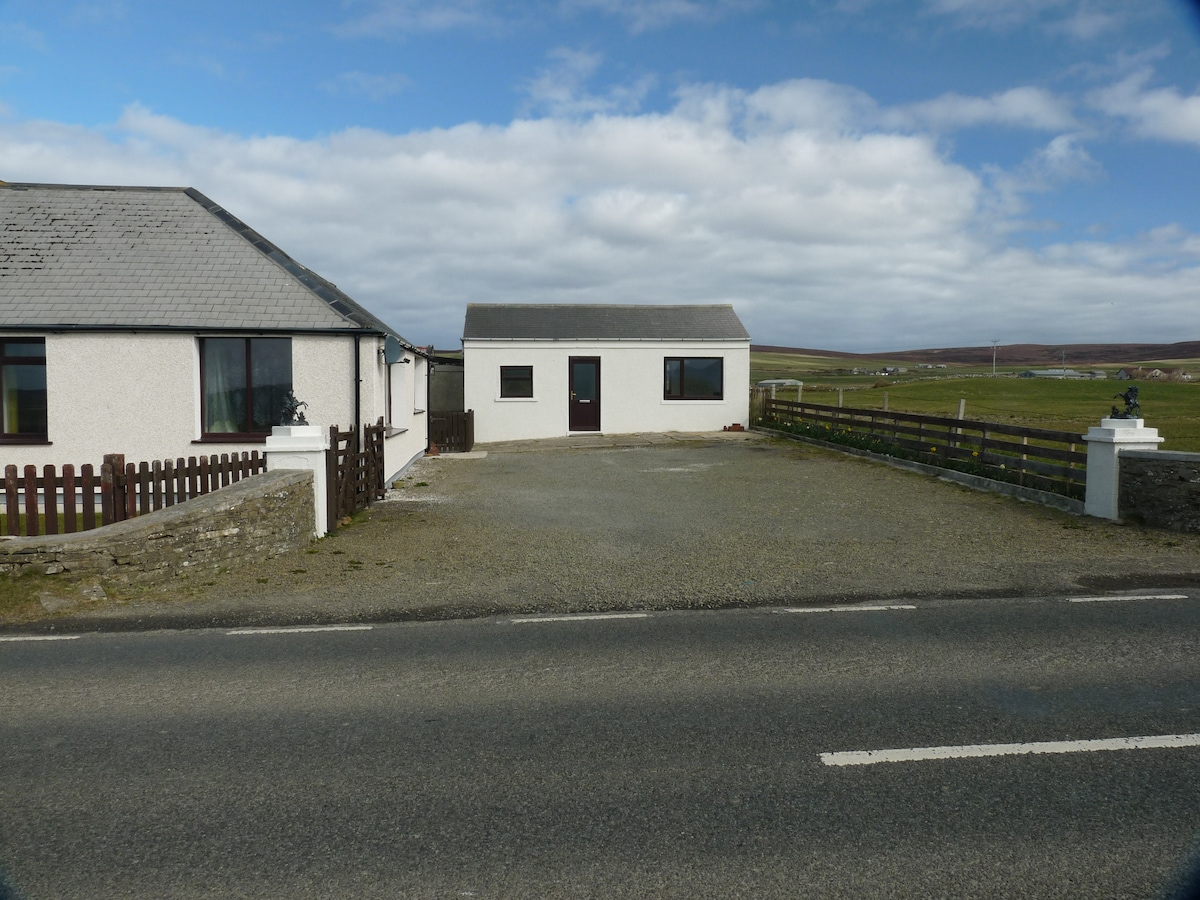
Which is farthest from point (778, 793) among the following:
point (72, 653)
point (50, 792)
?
point (72, 653)

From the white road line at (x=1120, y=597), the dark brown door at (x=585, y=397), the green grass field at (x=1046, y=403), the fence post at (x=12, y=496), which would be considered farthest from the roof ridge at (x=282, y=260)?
the green grass field at (x=1046, y=403)

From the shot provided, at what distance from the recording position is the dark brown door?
29.3 metres

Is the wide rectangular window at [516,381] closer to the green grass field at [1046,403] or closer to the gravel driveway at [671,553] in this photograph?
the gravel driveway at [671,553]

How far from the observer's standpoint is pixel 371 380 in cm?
1492

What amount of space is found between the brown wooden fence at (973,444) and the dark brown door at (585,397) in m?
6.75

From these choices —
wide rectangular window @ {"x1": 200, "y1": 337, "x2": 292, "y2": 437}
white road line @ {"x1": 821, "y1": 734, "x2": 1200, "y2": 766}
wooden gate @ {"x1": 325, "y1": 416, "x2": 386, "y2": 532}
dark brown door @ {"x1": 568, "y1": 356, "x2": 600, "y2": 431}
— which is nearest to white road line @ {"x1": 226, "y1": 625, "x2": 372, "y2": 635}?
white road line @ {"x1": 821, "y1": 734, "x2": 1200, "y2": 766}

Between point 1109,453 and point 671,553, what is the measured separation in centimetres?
652

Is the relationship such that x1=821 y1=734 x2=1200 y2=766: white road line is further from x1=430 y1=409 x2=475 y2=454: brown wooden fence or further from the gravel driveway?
x1=430 y1=409 x2=475 y2=454: brown wooden fence

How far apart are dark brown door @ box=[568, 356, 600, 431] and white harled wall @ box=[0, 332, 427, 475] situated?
49.4 ft

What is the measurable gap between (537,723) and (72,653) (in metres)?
3.75

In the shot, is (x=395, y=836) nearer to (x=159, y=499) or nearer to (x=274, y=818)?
(x=274, y=818)

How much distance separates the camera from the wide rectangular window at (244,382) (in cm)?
1449

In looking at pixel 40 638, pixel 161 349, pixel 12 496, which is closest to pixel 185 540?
pixel 40 638

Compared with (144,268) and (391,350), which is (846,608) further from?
(144,268)
